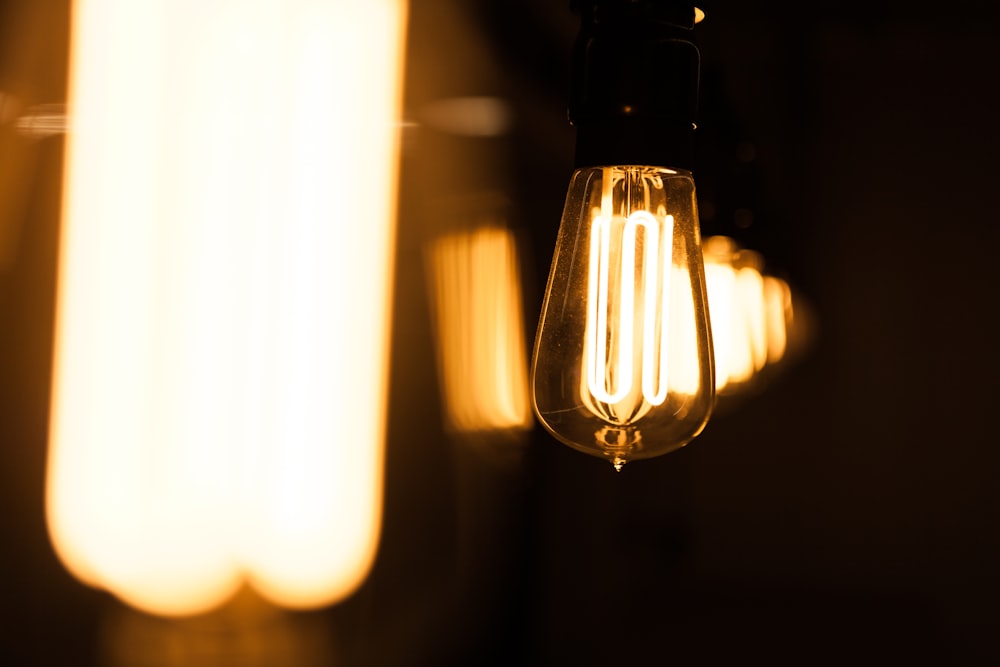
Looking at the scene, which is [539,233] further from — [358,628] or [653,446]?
[653,446]

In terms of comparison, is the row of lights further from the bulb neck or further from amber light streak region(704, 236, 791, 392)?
amber light streak region(704, 236, 791, 392)

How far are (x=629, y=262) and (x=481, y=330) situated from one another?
0.71m

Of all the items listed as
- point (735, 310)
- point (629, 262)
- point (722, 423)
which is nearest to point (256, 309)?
point (629, 262)

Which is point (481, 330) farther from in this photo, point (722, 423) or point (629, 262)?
point (722, 423)

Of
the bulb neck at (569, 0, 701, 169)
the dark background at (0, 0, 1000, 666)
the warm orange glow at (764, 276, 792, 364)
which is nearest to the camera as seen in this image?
the bulb neck at (569, 0, 701, 169)

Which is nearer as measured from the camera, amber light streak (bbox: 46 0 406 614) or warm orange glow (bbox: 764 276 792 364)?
amber light streak (bbox: 46 0 406 614)

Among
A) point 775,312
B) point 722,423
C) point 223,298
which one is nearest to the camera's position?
point 223,298

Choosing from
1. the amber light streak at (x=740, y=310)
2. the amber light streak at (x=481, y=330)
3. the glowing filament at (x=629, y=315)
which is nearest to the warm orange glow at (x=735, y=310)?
the amber light streak at (x=740, y=310)

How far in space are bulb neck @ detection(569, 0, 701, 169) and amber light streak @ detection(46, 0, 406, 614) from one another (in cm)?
33

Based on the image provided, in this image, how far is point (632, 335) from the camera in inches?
18.6

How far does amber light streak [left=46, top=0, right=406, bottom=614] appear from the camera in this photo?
612mm

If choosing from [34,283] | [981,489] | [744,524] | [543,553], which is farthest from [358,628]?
[981,489]

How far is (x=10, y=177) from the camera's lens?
57 centimetres

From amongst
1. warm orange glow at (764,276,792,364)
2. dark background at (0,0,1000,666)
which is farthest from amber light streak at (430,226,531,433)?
warm orange glow at (764,276,792,364)
